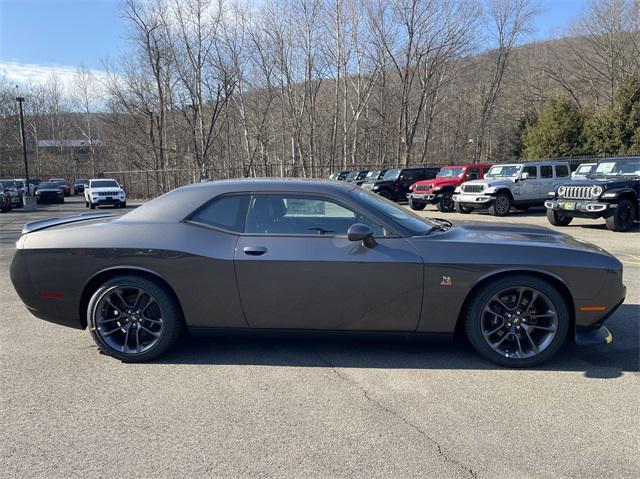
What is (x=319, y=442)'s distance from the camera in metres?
2.62

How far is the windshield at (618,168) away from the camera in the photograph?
41.5 ft

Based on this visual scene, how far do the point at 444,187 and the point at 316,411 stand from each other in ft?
51.9

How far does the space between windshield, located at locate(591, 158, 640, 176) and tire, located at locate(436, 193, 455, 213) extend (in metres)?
5.27

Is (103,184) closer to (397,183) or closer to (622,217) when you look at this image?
(397,183)

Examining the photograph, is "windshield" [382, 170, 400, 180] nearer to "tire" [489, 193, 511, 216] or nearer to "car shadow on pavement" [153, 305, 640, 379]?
"tire" [489, 193, 511, 216]

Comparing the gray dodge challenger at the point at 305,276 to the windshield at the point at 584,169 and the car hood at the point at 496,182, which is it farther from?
the car hood at the point at 496,182

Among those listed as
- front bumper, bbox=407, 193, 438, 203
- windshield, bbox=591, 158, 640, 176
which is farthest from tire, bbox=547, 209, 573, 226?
front bumper, bbox=407, 193, 438, 203

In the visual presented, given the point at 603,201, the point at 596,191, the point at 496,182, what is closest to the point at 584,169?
the point at 496,182

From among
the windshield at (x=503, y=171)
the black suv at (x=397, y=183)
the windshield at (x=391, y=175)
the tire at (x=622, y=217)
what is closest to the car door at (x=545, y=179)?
the windshield at (x=503, y=171)

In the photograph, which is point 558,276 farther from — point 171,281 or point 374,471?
point 171,281

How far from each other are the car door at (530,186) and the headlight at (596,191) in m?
4.73

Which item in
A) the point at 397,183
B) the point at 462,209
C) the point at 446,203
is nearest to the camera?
the point at 462,209

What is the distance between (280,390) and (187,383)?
74 cm

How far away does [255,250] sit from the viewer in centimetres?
364
